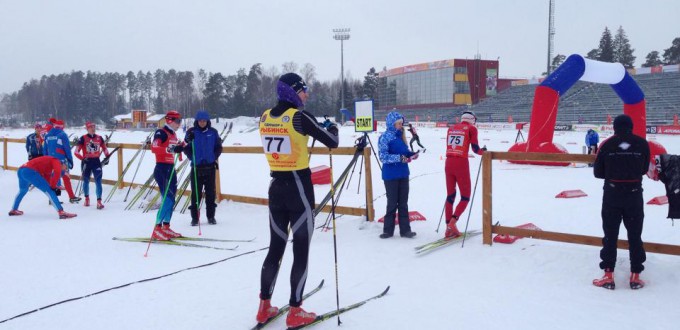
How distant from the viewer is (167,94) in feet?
359

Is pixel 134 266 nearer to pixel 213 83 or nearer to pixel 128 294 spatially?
pixel 128 294

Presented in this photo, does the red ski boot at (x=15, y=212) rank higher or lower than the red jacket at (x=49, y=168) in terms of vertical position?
lower

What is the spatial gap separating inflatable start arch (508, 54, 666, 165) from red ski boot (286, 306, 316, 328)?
11.6 metres

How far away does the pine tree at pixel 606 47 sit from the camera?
70062 mm

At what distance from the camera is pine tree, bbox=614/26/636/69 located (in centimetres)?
7388

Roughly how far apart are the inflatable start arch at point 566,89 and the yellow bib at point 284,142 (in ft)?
38.0

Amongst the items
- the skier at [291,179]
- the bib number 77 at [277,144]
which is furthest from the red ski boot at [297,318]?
the bib number 77 at [277,144]

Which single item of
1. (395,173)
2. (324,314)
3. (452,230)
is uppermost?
(395,173)

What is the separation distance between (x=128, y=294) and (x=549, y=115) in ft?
41.9

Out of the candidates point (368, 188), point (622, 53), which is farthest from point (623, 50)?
point (368, 188)

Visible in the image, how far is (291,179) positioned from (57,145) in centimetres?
830

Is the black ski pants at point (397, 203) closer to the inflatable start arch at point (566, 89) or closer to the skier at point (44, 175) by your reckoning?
the skier at point (44, 175)

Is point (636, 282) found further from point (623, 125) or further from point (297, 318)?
point (297, 318)

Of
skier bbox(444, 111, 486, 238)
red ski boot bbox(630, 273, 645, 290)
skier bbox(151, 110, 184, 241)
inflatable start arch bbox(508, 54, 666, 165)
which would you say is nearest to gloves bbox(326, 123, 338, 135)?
skier bbox(444, 111, 486, 238)
